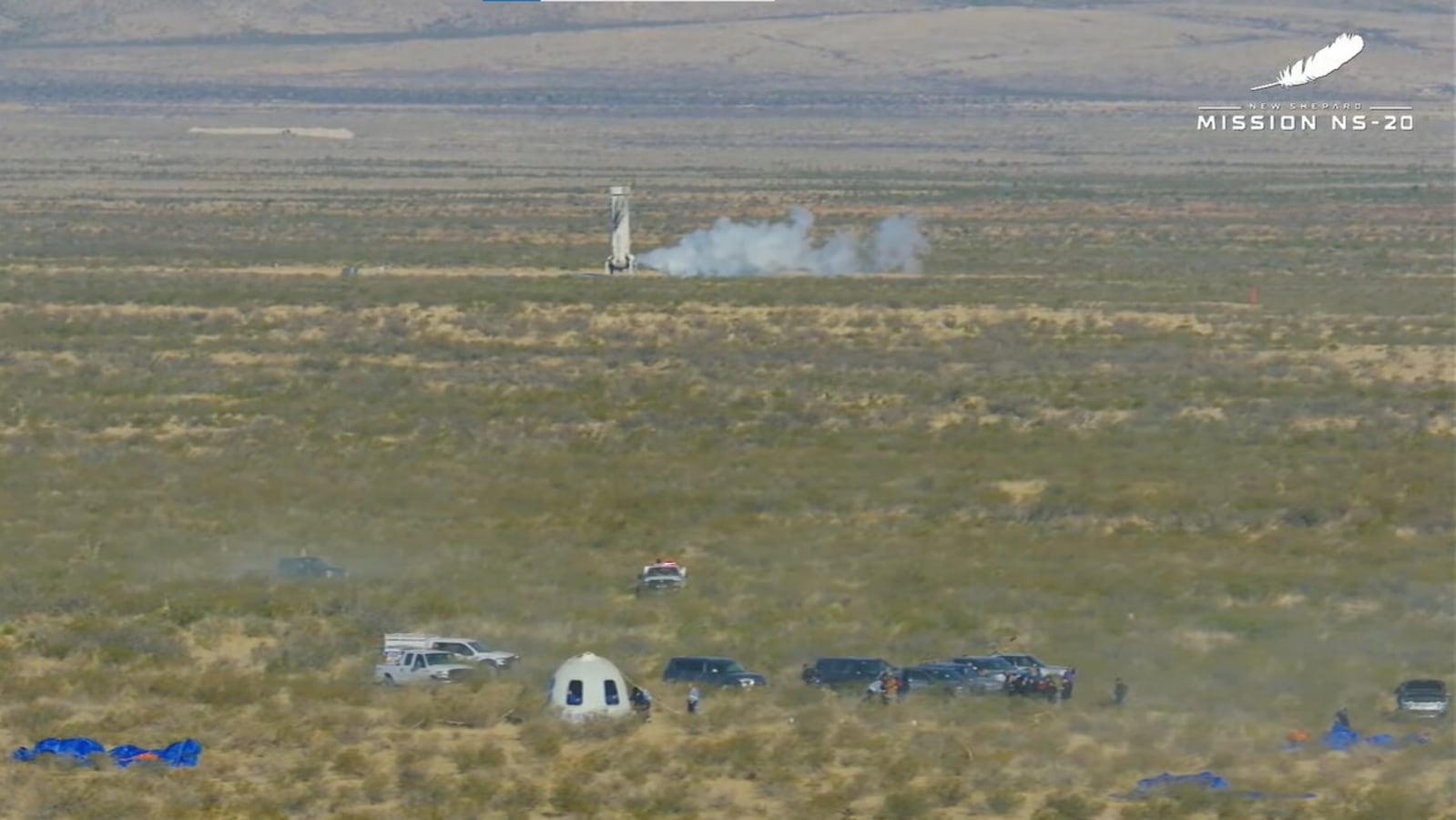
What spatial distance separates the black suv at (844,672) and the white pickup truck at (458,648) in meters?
3.57

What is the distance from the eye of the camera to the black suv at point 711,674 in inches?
1128

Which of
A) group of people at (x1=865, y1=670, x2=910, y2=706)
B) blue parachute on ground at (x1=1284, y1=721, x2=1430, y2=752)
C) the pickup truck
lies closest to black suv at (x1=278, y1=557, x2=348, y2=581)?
the pickup truck

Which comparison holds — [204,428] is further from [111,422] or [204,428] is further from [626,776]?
[626,776]

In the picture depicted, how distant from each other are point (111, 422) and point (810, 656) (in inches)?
964


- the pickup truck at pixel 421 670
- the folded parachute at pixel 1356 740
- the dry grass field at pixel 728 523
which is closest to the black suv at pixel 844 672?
the dry grass field at pixel 728 523

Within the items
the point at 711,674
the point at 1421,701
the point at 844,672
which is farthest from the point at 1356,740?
the point at 711,674

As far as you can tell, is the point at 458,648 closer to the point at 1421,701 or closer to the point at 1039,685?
the point at 1039,685

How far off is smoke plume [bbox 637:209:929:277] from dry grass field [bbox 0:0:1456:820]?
275 centimetres

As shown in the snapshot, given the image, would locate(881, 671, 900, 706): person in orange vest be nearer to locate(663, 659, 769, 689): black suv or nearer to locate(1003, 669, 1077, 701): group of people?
locate(1003, 669, 1077, 701): group of people

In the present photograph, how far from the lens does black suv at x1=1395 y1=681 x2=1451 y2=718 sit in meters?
27.6

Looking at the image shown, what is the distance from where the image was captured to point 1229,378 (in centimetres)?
5919

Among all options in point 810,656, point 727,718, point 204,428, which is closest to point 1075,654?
point 810,656

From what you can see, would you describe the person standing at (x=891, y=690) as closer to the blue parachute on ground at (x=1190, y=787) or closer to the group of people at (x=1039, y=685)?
the group of people at (x=1039, y=685)

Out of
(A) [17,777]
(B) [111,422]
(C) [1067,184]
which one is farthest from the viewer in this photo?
(C) [1067,184]
